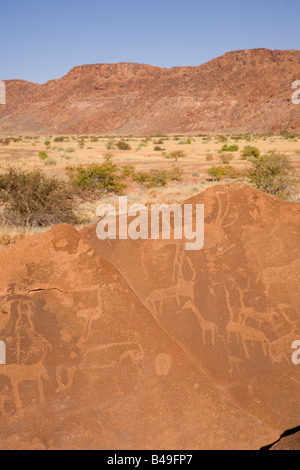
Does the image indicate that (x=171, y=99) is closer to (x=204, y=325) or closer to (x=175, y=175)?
(x=175, y=175)

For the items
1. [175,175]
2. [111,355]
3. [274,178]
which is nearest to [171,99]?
[175,175]

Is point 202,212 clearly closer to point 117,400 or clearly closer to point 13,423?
point 117,400

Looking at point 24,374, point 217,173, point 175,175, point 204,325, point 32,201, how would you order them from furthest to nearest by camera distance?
point 175,175, point 217,173, point 32,201, point 204,325, point 24,374

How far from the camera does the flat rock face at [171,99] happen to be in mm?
65750

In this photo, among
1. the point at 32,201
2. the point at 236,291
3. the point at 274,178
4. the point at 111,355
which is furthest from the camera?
the point at 274,178

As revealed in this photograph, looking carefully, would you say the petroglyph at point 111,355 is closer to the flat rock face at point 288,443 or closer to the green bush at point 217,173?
the flat rock face at point 288,443

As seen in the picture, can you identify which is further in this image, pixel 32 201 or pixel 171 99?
pixel 171 99

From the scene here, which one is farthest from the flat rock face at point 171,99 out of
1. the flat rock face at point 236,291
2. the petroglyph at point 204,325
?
the petroglyph at point 204,325

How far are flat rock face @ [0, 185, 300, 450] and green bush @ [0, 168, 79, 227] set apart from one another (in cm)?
630

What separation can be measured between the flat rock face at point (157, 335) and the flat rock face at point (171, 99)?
188 ft

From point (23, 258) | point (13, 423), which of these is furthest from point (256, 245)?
point (13, 423)

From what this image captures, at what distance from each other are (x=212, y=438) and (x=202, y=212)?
188 centimetres

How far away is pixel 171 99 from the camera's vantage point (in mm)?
76125

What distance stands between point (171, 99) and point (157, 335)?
78992 mm
